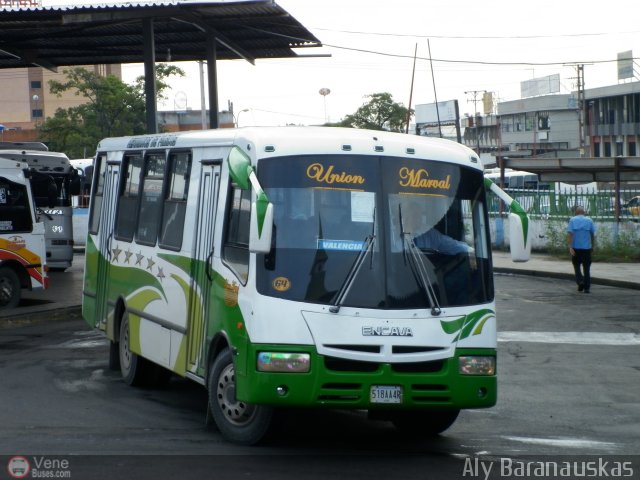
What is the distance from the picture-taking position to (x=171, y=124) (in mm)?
79438

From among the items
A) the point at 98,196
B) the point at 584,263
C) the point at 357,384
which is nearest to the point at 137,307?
the point at 98,196

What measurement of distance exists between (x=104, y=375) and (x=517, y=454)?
18.9 feet

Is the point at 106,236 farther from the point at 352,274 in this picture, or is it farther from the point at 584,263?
the point at 584,263

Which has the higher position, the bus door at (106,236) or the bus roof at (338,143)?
the bus roof at (338,143)

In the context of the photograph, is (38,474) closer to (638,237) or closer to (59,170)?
(59,170)

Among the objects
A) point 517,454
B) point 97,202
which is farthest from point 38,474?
point 97,202

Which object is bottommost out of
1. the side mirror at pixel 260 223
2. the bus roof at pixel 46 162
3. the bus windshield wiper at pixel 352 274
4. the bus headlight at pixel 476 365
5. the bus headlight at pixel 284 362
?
the bus headlight at pixel 476 365

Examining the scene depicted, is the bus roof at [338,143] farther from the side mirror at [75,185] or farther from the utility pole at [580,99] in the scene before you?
the utility pole at [580,99]

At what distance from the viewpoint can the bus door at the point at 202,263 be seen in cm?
930

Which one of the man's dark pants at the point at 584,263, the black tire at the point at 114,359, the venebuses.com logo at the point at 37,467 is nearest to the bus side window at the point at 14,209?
the black tire at the point at 114,359

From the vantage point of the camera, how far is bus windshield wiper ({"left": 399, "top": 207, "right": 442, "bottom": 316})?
8352mm

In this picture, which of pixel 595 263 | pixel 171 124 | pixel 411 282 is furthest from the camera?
pixel 171 124

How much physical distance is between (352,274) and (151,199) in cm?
378

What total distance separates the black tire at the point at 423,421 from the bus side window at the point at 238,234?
205 cm
